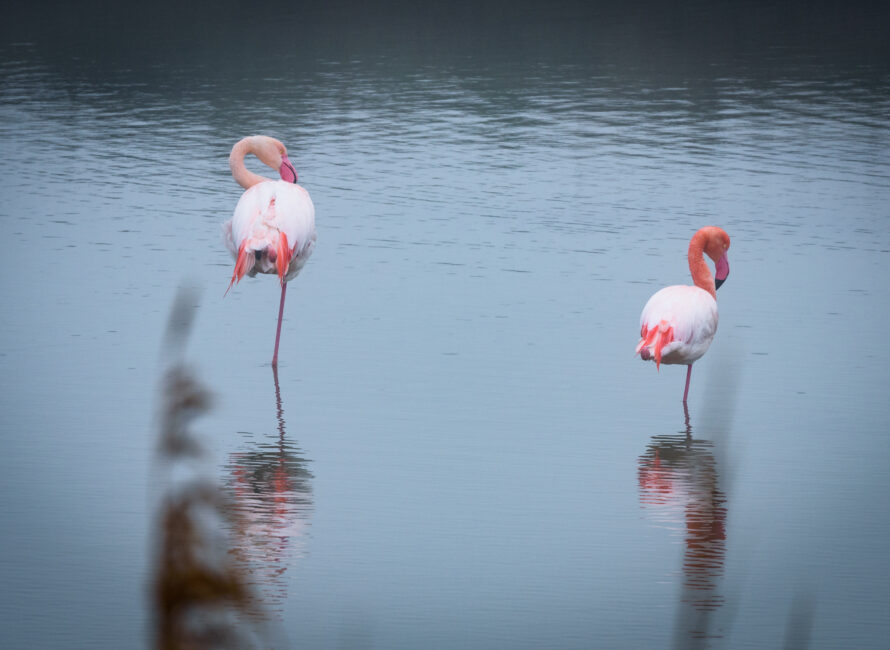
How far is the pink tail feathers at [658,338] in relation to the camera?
242 inches

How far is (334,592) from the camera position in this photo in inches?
163

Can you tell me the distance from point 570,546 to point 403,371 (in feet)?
7.55

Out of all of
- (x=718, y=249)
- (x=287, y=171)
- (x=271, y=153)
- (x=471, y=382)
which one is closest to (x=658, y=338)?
(x=471, y=382)

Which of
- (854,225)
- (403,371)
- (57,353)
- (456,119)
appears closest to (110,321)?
(57,353)

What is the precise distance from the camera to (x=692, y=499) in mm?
5090

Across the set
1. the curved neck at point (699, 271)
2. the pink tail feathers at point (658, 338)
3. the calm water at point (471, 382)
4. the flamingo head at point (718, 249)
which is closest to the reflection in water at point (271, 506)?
the calm water at point (471, 382)

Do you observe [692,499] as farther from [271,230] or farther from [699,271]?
[271,230]

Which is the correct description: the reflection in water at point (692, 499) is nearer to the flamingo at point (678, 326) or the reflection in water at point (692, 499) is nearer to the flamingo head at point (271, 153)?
the flamingo at point (678, 326)

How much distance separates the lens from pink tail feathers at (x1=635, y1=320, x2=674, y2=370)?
6.15 meters

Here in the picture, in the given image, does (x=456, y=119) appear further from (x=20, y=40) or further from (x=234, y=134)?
(x=20, y=40)

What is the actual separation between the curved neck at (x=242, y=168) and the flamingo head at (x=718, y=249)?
2789 millimetres

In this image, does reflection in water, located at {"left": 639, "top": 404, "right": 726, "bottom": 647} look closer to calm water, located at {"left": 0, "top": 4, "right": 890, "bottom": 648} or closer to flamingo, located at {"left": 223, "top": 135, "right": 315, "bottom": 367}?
calm water, located at {"left": 0, "top": 4, "right": 890, "bottom": 648}

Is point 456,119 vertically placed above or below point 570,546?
above

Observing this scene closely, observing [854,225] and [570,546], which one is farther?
[854,225]
